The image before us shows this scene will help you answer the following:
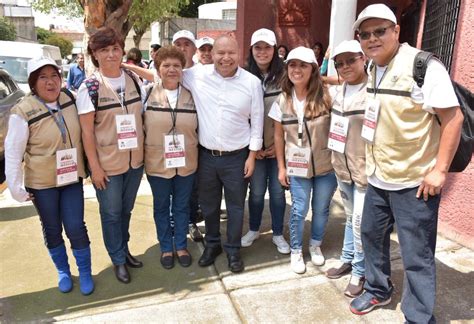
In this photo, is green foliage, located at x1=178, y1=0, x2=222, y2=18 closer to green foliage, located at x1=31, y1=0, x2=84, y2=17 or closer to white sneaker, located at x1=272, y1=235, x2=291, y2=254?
green foliage, located at x1=31, y1=0, x2=84, y2=17

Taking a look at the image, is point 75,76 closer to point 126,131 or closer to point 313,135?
point 126,131

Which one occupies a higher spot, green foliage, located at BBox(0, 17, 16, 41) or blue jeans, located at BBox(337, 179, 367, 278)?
green foliage, located at BBox(0, 17, 16, 41)

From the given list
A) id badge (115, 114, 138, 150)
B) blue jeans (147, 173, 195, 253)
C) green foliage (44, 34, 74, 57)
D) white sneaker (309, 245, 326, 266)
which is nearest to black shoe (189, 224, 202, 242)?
blue jeans (147, 173, 195, 253)

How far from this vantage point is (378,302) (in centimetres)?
279

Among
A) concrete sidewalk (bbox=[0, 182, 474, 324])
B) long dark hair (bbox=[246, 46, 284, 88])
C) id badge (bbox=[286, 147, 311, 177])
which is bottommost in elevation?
concrete sidewalk (bbox=[0, 182, 474, 324])

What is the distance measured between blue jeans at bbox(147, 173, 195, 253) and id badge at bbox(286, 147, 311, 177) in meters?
0.79

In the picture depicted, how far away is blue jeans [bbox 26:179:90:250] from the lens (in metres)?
2.79

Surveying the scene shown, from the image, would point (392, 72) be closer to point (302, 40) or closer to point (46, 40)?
point (302, 40)

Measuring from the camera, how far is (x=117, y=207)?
3.04 metres

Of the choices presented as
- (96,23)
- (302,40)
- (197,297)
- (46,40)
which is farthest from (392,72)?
(46,40)

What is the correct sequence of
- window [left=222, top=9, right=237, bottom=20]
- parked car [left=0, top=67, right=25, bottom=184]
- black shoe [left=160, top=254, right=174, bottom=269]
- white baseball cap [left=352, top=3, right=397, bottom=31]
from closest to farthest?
white baseball cap [left=352, top=3, right=397, bottom=31] → black shoe [left=160, top=254, right=174, bottom=269] → parked car [left=0, top=67, right=25, bottom=184] → window [left=222, top=9, right=237, bottom=20]

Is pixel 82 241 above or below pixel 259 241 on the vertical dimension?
above

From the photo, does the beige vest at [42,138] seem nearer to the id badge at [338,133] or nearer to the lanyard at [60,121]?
the lanyard at [60,121]

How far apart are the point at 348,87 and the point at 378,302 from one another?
1.53 m
